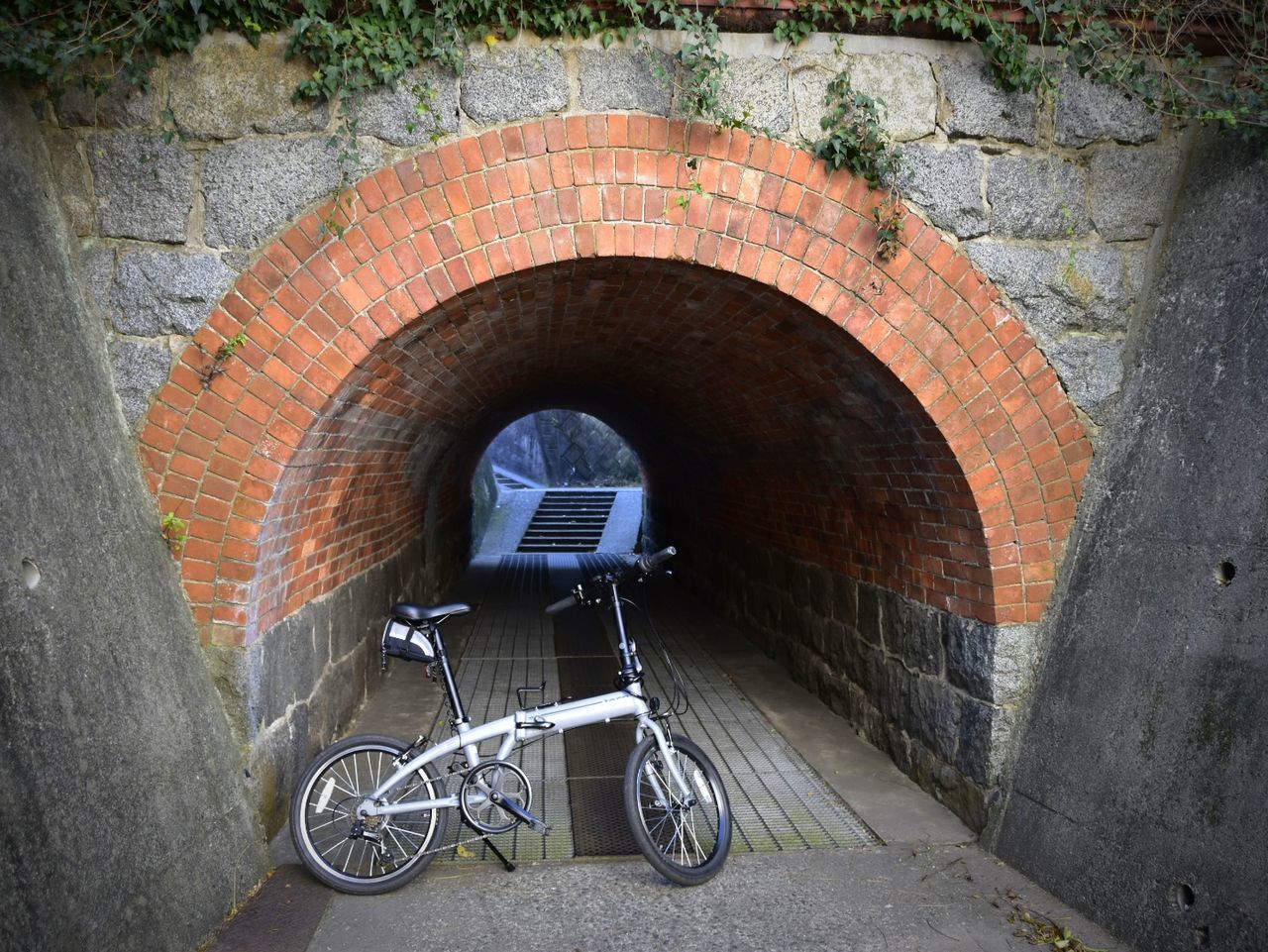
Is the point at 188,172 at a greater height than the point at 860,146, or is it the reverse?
the point at 860,146

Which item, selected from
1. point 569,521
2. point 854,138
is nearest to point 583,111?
point 854,138

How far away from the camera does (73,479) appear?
3.35 metres

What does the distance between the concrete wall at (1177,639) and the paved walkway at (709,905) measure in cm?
33

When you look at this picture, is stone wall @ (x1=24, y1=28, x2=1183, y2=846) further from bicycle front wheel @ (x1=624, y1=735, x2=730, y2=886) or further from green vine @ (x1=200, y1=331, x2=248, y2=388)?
bicycle front wheel @ (x1=624, y1=735, x2=730, y2=886)

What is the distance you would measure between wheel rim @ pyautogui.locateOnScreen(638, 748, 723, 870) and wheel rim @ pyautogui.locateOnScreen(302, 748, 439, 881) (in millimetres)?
976

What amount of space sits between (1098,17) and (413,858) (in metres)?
4.96

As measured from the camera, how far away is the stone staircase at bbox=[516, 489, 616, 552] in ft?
63.0

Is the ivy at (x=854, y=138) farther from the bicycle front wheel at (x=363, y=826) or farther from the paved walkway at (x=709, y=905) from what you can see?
the bicycle front wheel at (x=363, y=826)

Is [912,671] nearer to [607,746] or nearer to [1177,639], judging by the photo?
[1177,639]

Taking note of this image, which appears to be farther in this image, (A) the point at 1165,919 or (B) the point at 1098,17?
(B) the point at 1098,17

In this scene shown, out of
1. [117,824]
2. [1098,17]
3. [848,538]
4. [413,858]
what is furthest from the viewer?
[848,538]

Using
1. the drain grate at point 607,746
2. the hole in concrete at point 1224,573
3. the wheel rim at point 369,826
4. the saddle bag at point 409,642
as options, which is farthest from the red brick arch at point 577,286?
the drain grate at point 607,746

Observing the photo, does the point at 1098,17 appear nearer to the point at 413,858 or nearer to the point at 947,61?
the point at 947,61

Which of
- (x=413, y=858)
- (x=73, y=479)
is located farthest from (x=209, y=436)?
(x=413, y=858)
